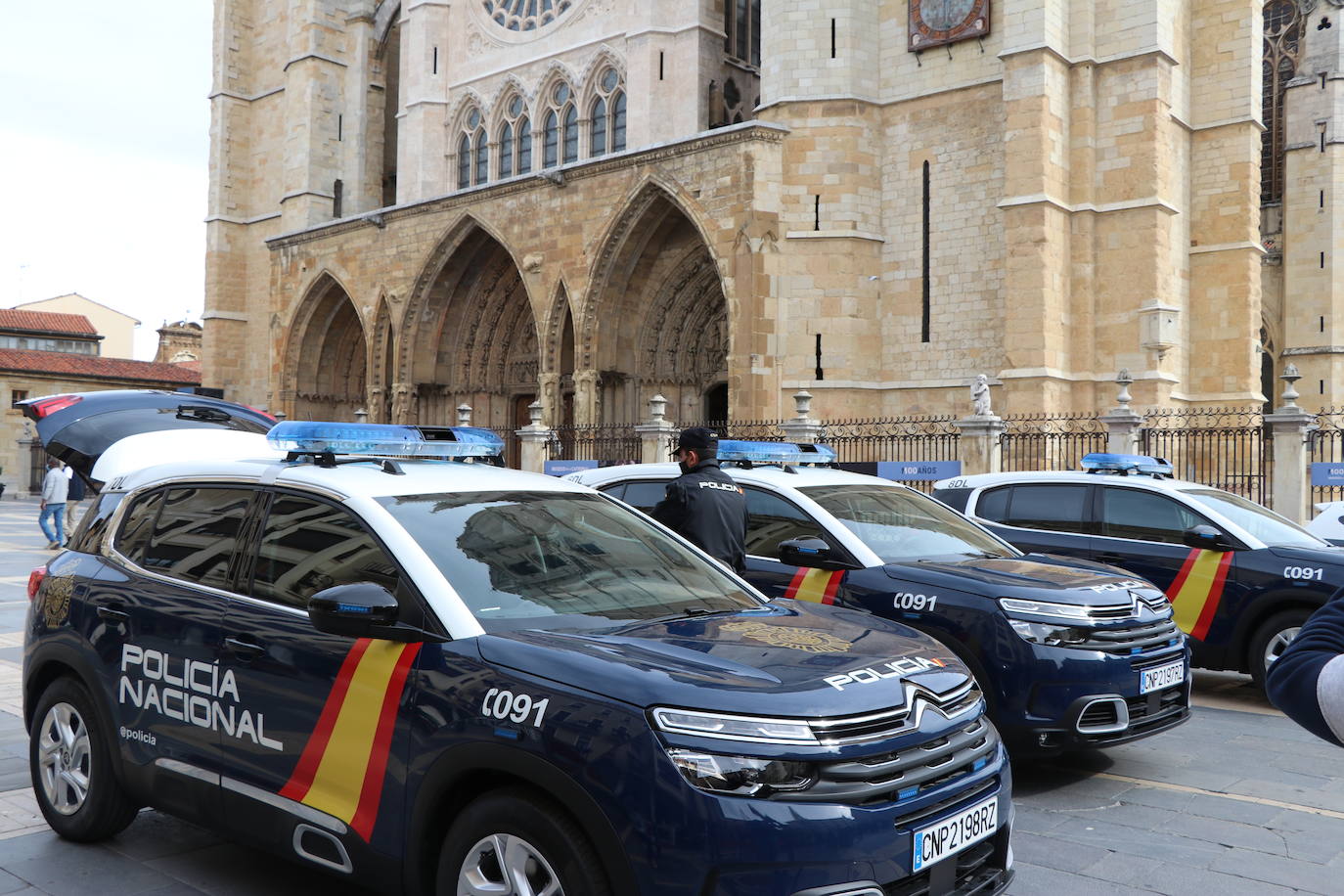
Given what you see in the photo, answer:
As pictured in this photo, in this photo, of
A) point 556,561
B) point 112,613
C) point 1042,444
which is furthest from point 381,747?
point 1042,444

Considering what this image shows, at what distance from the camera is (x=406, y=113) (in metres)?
30.0

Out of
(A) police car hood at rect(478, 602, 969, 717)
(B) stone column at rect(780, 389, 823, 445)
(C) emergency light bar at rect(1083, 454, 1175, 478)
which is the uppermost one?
(B) stone column at rect(780, 389, 823, 445)

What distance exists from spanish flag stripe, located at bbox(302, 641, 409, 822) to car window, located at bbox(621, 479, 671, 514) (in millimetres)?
4132

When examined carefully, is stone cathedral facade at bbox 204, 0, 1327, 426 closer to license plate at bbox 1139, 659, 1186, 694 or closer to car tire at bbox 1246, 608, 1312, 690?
car tire at bbox 1246, 608, 1312, 690

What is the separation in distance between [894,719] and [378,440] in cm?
228

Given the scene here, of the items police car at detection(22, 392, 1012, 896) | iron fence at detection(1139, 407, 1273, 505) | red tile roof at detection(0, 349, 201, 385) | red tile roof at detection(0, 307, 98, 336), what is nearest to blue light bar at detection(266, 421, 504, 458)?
police car at detection(22, 392, 1012, 896)

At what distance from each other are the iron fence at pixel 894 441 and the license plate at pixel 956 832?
16296 millimetres

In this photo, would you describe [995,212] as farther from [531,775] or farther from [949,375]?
[531,775]

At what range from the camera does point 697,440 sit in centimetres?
631

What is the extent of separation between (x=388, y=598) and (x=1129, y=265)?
61.2 ft

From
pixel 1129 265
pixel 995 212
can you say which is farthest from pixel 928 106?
pixel 1129 265

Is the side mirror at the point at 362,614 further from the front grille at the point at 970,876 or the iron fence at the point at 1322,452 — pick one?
the iron fence at the point at 1322,452

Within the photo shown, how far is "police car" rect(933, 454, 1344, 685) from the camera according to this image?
722cm

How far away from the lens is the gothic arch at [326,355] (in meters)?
30.6
